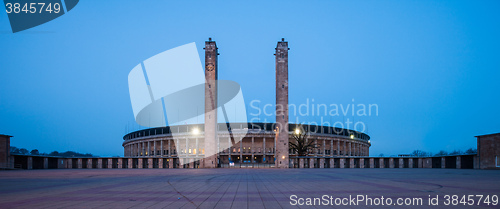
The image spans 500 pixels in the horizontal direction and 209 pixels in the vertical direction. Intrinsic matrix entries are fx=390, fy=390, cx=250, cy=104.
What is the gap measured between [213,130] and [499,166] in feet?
118

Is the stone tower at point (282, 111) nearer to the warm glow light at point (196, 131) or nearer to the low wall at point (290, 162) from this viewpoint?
the low wall at point (290, 162)

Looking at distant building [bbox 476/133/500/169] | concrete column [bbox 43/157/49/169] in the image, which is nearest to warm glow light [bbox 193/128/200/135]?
concrete column [bbox 43/157/49/169]

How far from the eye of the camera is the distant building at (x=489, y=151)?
39.9 m

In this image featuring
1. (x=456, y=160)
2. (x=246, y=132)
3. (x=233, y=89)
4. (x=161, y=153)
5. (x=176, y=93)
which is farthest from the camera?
(x=161, y=153)

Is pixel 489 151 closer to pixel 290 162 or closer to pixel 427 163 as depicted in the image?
pixel 427 163

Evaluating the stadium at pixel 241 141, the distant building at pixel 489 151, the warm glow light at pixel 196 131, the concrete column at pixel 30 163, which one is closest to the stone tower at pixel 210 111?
the concrete column at pixel 30 163

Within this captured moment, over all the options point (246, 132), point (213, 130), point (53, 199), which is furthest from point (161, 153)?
point (53, 199)

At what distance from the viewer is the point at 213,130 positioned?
58.0 m

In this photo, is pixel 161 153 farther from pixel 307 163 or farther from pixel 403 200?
pixel 403 200

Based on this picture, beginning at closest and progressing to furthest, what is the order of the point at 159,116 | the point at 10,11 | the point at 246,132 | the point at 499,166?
the point at 10,11 → the point at 499,166 → the point at 246,132 → the point at 159,116

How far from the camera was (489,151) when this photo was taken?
135 feet

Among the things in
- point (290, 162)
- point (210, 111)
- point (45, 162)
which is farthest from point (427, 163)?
point (45, 162)

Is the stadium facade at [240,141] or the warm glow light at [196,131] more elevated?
the warm glow light at [196,131]

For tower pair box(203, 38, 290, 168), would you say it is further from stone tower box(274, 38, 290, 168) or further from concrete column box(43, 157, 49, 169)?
concrete column box(43, 157, 49, 169)
